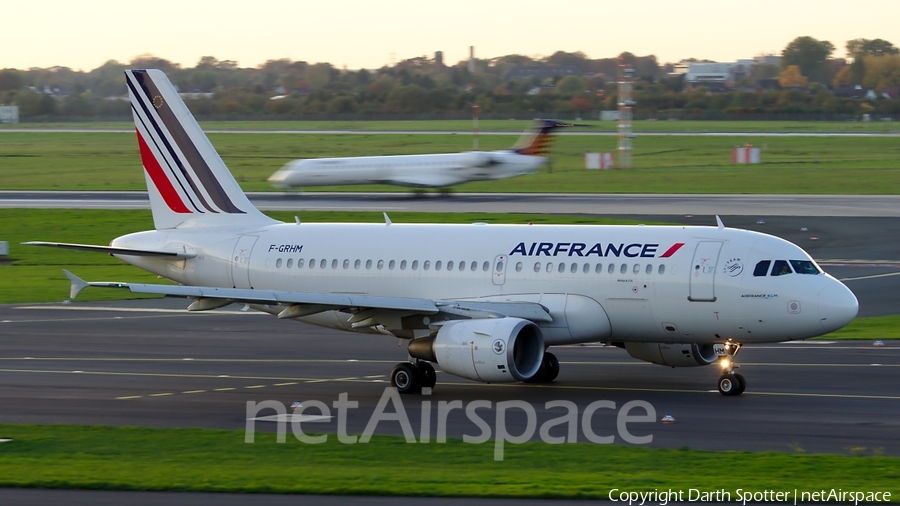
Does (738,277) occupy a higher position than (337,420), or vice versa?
(738,277)

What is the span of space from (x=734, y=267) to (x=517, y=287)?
516 cm

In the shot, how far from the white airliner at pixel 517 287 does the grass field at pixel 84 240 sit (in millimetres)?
11727

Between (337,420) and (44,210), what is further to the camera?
(44,210)

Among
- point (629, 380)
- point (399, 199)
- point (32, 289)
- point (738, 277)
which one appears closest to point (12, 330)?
point (32, 289)

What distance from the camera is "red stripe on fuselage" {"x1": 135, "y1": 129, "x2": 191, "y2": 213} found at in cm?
3325

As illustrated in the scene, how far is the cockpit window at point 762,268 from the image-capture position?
25.8m

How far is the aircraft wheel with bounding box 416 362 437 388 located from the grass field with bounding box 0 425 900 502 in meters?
5.69

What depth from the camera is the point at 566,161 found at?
418 feet

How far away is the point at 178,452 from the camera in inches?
789

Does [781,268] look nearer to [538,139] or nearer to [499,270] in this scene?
[499,270]

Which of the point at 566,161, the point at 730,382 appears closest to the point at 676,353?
the point at 730,382

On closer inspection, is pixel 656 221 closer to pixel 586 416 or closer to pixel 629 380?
pixel 629 380

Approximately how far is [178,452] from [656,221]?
47.9 m

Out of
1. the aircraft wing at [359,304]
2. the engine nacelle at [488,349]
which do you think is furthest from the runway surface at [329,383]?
the aircraft wing at [359,304]
